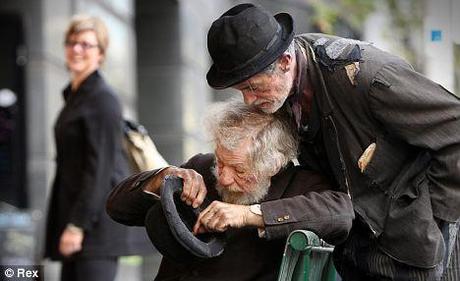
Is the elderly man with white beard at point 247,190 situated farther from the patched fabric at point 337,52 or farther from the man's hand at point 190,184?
the patched fabric at point 337,52

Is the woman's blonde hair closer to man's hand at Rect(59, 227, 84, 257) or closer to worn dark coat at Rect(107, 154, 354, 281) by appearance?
man's hand at Rect(59, 227, 84, 257)

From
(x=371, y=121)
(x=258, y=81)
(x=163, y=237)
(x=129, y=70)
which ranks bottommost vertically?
(x=129, y=70)

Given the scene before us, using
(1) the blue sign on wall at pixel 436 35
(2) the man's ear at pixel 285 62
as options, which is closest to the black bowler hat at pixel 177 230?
(2) the man's ear at pixel 285 62

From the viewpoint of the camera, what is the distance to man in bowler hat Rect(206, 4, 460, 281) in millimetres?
3293

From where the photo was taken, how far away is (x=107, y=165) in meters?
5.73

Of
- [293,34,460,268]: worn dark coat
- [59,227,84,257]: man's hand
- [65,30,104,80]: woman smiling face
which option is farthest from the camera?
[65,30,104,80]: woman smiling face

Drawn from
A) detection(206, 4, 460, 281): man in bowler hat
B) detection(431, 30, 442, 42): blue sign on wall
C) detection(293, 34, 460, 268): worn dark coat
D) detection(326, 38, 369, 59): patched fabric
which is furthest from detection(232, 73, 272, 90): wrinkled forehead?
detection(431, 30, 442, 42): blue sign on wall

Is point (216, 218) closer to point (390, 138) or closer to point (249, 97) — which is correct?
point (249, 97)

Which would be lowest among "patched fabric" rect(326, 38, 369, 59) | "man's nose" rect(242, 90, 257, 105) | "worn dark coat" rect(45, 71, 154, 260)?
"worn dark coat" rect(45, 71, 154, 260)

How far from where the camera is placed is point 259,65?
3301mm

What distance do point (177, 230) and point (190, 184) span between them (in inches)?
8.3

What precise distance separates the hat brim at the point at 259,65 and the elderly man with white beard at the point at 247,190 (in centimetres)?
24

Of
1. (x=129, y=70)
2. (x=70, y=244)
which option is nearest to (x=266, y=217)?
(x=70, y=244)

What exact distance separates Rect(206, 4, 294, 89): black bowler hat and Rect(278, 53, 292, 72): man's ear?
0.11 feet
